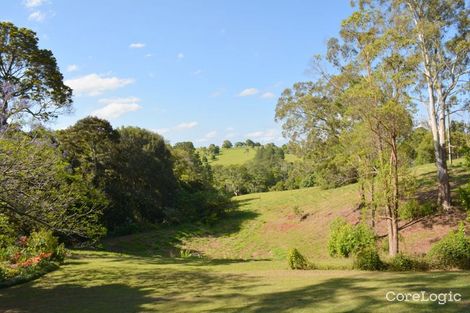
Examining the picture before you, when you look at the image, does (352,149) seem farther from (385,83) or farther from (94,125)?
(94,125)

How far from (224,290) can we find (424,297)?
5273mm

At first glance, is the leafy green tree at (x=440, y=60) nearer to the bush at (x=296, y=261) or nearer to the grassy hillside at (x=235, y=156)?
the bush at (x=296, y=261)

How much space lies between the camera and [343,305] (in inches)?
306

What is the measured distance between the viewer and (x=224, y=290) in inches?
441

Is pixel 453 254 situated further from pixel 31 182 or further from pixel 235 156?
pixel 235 156

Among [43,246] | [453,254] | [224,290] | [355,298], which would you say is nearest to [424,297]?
[355,298]

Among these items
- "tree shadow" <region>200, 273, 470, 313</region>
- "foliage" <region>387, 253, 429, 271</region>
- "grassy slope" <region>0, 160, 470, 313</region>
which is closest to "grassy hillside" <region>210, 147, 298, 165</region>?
"grassy slope" <region>0, 160, 470, 313</region>

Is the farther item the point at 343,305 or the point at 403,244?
the point at 403,244

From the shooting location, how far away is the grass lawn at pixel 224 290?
8.15m

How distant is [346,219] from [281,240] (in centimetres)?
502

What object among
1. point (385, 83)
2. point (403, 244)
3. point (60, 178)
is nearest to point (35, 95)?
point (60, 178)

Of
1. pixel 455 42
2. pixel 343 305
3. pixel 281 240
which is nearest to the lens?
pixel 343 305

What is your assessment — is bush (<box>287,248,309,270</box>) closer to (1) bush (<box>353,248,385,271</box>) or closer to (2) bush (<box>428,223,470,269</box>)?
(1) bush (<box>353,248,385,271</box>)

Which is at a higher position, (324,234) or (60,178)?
(60,178)
